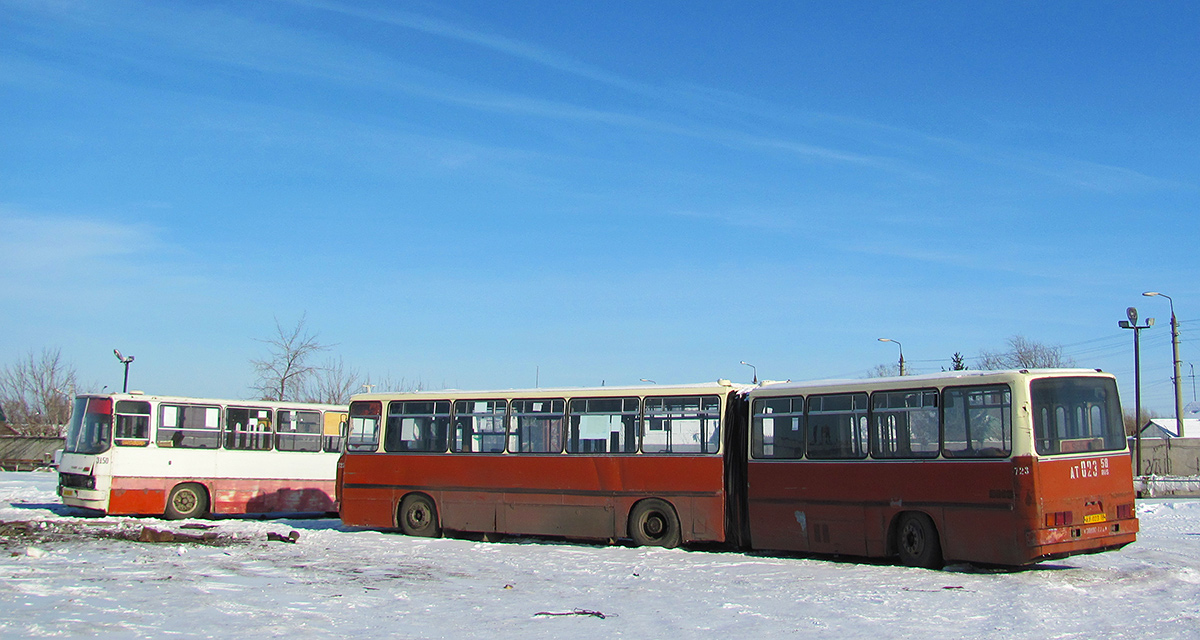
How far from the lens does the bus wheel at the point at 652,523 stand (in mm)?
16906

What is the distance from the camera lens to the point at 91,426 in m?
22.0

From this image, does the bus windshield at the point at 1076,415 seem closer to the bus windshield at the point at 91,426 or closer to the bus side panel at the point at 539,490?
the bus side panel at the point at 539,490

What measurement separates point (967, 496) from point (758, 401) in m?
3.62

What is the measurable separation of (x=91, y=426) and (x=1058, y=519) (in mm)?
18160

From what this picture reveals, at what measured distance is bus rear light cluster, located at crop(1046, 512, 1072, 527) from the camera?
13164mm

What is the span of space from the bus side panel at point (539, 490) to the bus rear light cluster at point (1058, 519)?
4.88m

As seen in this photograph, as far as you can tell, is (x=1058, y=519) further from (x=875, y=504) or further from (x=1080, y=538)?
(x=875, y=504)

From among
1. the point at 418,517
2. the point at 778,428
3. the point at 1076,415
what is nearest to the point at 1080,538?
the point at 1076,415

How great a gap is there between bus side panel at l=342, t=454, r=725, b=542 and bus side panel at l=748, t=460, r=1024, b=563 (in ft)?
3.07

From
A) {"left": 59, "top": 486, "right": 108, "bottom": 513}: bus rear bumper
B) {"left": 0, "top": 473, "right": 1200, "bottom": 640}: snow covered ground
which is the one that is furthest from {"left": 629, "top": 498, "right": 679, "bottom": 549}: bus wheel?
{"left": 59, "top": 486, "right": 108, "bottom": 513}: bus rear bumper

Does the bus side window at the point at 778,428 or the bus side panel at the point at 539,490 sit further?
the bus side panel at the point at 539,490

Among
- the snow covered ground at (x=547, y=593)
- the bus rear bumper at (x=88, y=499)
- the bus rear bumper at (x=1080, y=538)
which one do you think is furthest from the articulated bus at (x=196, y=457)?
the bus rear bumper at (x=1080, y=538)

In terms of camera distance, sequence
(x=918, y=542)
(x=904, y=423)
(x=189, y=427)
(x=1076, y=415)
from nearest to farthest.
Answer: (x=1076, y=415), (x=918, y=542), (x=904, y=423), (x=189, y=427)

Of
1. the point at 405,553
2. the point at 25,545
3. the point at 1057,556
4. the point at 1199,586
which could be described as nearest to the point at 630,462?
the point at 405,553
